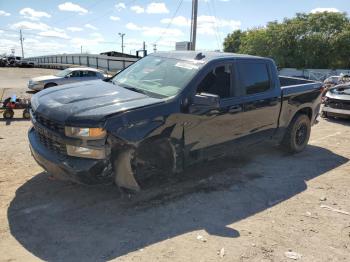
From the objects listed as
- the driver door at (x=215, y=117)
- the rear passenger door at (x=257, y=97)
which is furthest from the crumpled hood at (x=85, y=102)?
the rear passenger door at (x=257, y=97)

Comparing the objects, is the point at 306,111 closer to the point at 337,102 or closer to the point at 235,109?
the point at 235,109

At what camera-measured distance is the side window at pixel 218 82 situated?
5059 mm

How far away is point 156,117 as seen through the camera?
4418mm

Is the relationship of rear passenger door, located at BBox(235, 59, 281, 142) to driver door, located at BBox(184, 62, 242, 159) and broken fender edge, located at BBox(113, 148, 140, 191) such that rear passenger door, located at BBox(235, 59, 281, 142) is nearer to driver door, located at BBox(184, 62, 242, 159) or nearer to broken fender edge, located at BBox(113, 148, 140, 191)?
driver door, located at BBox(184, 62, 242, 159)

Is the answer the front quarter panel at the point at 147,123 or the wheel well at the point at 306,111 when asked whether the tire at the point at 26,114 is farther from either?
the wheel well at the point at 306,111

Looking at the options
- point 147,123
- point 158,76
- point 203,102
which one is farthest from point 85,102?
point 203,102

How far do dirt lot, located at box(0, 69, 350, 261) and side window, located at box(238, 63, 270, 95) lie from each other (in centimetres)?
136

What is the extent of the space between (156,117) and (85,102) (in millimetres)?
856

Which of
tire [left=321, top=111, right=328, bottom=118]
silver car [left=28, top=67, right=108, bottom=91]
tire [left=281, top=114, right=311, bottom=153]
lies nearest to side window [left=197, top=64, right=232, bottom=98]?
tire [left=281, top=114, right=311, bottom=153]

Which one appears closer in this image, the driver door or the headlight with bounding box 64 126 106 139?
the headlight with bounding box 64 126 106 139

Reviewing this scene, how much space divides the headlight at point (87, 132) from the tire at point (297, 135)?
13.7 feet

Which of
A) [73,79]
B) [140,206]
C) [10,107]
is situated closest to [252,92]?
[140,206]

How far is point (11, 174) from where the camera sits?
5.42 m

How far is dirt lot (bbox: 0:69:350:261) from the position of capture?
146 inches
